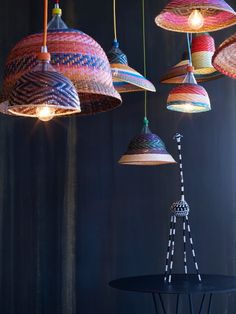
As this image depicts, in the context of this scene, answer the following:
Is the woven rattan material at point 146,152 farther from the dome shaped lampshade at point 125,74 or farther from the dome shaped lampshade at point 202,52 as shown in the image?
the dome shaped lampshade at point 125,74

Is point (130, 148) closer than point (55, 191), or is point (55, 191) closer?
point (130, 148)

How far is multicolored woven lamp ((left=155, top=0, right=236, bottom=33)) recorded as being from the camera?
245 centimetres

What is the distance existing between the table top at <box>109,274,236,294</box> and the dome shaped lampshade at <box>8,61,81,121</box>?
2.28 meters

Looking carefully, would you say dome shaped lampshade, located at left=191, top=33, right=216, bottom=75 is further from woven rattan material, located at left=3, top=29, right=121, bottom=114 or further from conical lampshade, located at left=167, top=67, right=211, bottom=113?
woven rattan material, located at left=3, top=29, right=121, bottom=114

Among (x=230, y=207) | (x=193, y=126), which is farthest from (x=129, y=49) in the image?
(x=230, y=207)

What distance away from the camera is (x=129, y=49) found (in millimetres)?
5562

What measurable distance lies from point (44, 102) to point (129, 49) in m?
3.98

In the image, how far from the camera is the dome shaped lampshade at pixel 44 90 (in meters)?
1.70

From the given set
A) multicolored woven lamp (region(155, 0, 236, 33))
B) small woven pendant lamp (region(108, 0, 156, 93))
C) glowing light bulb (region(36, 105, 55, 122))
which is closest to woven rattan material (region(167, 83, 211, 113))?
small woven pendant lamp (region(108, 0, 156, 93))

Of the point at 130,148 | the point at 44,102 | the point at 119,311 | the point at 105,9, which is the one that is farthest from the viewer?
the point at 105,9

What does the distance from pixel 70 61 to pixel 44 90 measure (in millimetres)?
214

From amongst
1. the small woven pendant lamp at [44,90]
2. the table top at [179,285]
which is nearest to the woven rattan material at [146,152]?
the table top at [179,285]

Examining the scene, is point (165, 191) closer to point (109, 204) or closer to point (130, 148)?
point (109, 204)

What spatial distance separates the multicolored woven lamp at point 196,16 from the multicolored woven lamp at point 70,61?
0.69m
